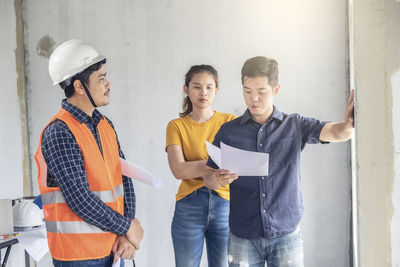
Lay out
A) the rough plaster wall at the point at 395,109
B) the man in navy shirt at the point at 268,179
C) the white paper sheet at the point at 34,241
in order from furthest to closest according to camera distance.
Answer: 1. the white paper sheet at the point at 34,241
2. the man in navy shirt at the point at 268,179
3. the rough plaster wall at the point at 395,109

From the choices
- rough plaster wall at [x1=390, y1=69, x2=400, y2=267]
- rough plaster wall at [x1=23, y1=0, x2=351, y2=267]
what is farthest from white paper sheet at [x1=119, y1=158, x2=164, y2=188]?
rough plaster wall at [x1=23, y1=0, x2=351, y2=267]

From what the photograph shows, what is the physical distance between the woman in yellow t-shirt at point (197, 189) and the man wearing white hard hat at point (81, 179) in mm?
407

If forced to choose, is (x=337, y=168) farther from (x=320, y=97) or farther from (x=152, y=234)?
(x=152, y=234)

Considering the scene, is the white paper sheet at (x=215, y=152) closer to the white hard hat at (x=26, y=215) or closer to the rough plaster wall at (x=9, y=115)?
the white hard hat at (x=26, y=215)

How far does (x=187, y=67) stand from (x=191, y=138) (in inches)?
51.3

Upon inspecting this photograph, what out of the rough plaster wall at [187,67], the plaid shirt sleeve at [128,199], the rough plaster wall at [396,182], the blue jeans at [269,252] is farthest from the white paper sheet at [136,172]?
the rough plaster wall at [187,67]

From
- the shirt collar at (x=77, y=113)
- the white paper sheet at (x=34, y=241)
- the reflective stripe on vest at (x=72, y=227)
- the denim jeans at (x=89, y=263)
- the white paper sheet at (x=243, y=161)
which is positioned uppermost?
the shirt collar at (x=77, y=113)

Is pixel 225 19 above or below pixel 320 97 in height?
above

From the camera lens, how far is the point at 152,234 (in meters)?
3.43

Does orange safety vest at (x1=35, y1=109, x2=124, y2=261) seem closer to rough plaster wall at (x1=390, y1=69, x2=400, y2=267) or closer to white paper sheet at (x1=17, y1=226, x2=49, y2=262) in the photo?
white paper sheet at (x1=17, y1=226, x2=49, y2=262)

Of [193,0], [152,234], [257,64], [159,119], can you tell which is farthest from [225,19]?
[152,234]

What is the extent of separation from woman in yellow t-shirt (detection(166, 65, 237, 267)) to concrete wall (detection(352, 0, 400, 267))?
0.86 m

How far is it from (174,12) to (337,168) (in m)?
1.86

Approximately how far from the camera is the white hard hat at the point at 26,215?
240cm
